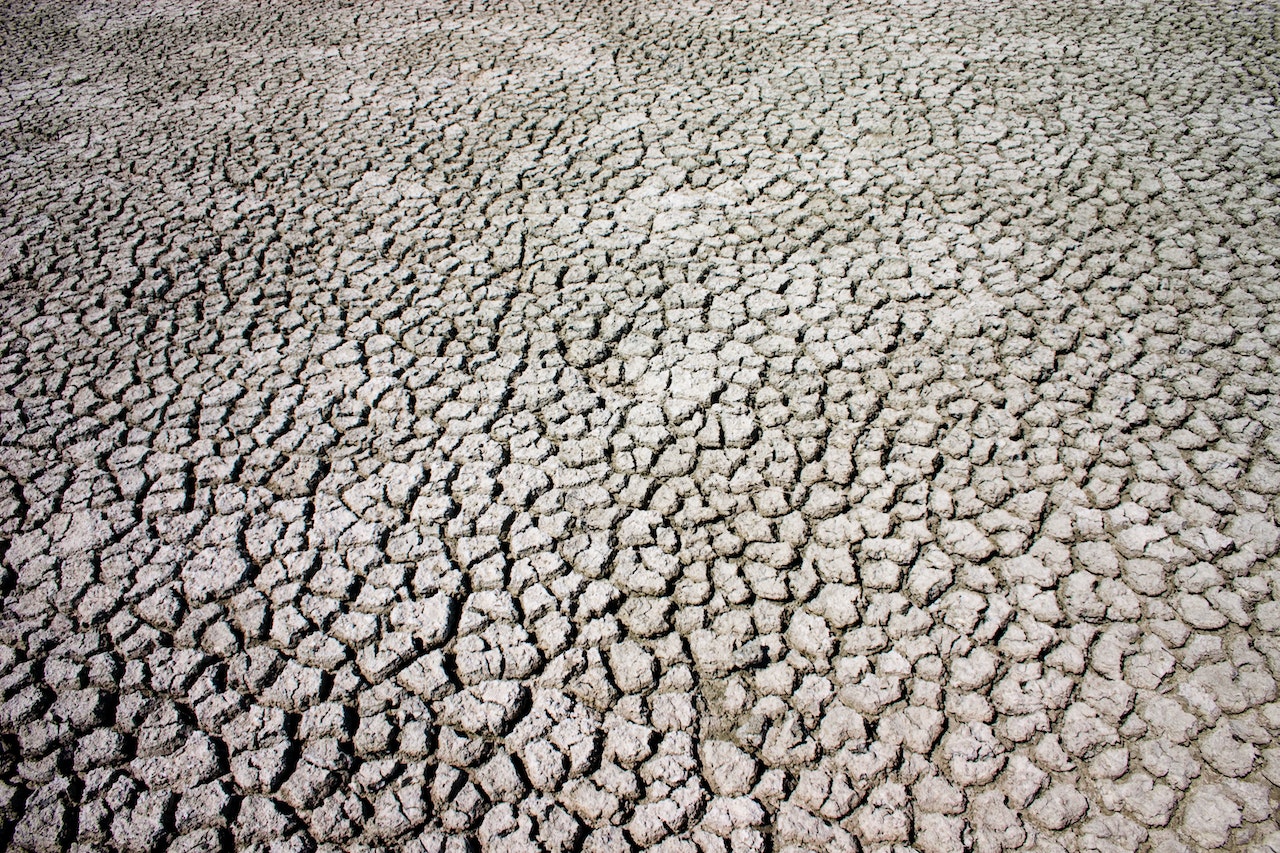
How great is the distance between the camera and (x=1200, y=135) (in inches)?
137

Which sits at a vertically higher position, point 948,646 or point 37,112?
point 37,112

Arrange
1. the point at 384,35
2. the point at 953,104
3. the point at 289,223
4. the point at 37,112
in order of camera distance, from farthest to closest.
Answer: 1. the point at 384,35
2. the point at 37,112
3. the point at 953,104
4. the point at 289,223

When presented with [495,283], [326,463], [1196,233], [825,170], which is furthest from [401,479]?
[1196,233]

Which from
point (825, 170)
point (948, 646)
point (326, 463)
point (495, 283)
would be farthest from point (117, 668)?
point (825, 170)

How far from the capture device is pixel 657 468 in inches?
88.4

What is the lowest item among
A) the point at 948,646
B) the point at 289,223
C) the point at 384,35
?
the point at 948,646

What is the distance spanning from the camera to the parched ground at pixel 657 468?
159cm

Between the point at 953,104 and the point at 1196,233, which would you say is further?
the point at 953,104

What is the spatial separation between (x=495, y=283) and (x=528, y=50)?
101 inches

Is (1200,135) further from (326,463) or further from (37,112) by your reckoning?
(37,112)

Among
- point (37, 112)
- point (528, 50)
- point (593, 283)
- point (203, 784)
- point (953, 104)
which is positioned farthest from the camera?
point (528, 50)

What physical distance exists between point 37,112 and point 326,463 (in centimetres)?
378

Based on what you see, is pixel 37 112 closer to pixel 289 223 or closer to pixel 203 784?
pixel 289 223

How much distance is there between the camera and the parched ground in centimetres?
159
